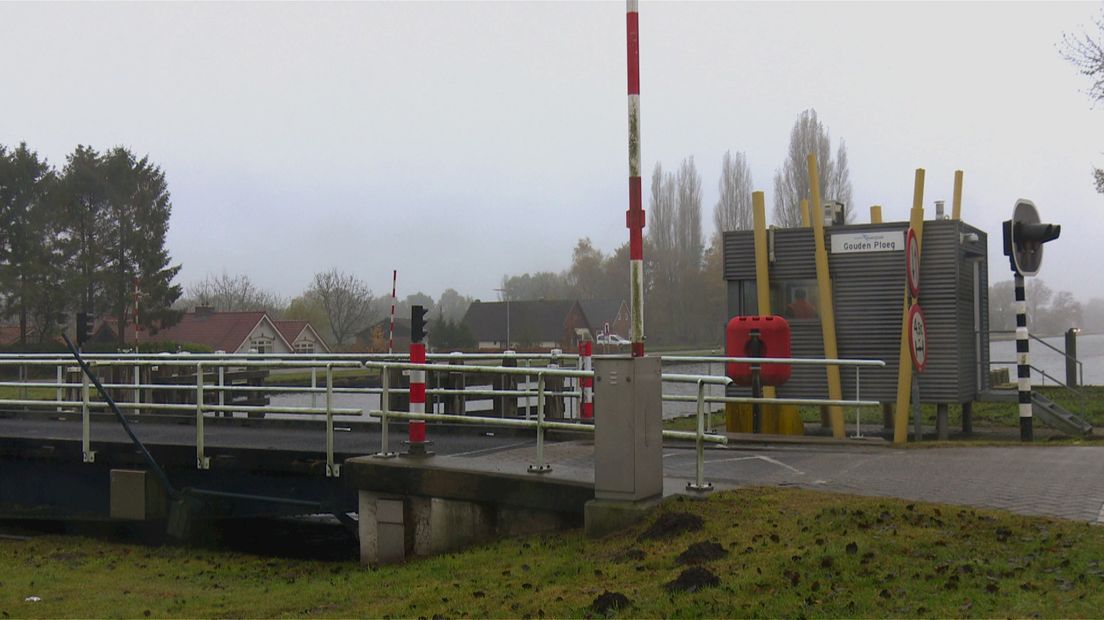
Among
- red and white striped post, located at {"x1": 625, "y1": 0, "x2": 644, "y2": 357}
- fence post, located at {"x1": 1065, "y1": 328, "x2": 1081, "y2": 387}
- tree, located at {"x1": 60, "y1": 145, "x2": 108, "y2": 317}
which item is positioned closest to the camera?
red and white striped post, located at {"x1": 625, "y1": 0, "x2": 644, "y2": 357}

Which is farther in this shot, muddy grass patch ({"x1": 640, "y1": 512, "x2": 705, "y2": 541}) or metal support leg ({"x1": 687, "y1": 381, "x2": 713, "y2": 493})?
metal support leg ({"x1": 687, "y1": 381, "x2": 713, "y2": 493})

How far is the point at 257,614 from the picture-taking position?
714 centimetres

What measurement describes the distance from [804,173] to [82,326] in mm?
44558

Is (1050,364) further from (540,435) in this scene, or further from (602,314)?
(602,314)

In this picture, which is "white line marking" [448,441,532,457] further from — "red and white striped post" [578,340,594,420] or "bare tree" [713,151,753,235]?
"bare tree" [713,151,753,235]

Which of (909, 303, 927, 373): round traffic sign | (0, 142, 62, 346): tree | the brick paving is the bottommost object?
the brick paving

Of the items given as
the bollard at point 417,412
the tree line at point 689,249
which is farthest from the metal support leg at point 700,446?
the tree line at point 689,249

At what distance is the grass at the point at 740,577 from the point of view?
527 cm

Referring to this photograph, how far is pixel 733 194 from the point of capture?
7488 centimetres

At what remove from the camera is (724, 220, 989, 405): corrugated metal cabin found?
14.9 m

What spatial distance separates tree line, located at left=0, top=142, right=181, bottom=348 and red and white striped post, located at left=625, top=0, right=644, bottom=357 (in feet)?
163

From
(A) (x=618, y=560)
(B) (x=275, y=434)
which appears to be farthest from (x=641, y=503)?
(B) (x=275, y=434)

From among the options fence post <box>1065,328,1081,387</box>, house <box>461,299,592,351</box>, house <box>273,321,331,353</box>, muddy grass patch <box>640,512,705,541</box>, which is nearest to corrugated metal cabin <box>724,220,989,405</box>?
fence post <box>1065,328,1081,387</box>

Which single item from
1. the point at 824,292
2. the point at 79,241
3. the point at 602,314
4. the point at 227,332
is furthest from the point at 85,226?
the point at 824,292
